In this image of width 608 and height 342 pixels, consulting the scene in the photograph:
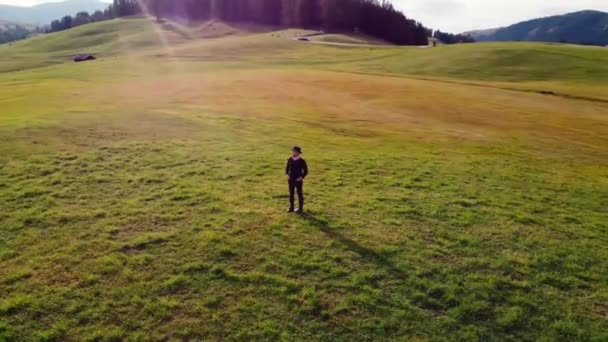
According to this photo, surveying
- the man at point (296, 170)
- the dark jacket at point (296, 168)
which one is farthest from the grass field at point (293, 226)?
the dark jacket at point (296, 168)

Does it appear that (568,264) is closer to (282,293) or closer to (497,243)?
(497,243)

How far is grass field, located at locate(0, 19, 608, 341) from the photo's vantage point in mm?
11594

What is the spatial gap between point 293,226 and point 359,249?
8.26 ft

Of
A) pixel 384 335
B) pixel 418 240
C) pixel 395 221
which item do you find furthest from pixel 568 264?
pixel 384 335

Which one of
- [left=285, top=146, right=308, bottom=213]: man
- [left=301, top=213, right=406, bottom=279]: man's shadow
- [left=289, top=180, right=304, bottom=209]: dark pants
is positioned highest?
[left=285, top=146, right=308, bottom=213]: man

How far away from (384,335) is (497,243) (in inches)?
260

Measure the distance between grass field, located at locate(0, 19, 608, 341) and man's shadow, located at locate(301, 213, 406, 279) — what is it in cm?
7

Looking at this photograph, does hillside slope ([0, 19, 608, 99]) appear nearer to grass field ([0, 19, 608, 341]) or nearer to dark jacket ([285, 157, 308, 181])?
grass field ([0, 19, 608, 341])

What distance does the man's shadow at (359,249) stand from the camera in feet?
44.8

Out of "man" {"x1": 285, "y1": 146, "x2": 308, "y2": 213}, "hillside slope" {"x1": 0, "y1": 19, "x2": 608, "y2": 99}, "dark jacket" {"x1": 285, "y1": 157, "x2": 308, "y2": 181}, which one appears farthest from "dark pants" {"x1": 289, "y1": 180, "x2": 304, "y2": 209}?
"hillside slope" {"x1": 0, "y1": 19, "x2": 608, "y2": 99}

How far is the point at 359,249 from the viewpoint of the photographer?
48.5 feet

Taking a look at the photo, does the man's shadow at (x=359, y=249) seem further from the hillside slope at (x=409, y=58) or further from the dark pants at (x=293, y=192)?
the hillside slope at (x=409, y=58)

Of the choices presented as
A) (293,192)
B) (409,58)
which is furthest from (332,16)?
(293,192)

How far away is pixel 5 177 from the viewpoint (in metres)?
19.5
